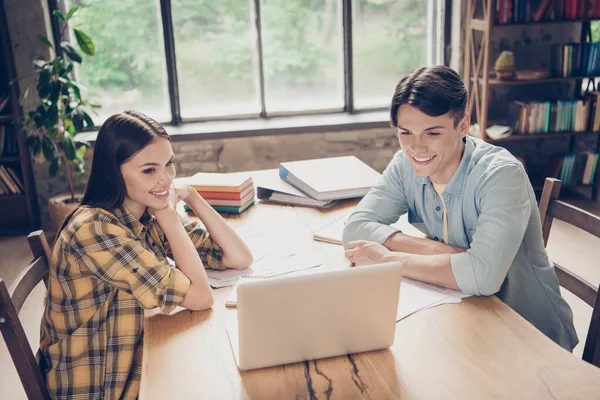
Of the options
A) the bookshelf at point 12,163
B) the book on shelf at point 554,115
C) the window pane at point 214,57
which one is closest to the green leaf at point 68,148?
the bookshelf at point 12,163

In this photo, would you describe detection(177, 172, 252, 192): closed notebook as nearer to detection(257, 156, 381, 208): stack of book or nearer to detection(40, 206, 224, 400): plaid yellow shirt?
detection(257, 156, 381, 208): stack of book

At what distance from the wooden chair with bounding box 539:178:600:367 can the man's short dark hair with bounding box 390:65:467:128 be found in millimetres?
433

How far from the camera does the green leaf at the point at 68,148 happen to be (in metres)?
3.91

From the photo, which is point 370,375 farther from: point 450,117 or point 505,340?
point 450,117

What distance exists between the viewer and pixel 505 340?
1.26 meters

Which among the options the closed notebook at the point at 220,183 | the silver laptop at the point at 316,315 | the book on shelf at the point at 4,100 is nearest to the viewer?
the silver laptop at the point at 316,315

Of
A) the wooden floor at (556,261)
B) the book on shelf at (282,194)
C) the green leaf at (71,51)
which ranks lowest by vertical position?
the wooden floor at (556,261)

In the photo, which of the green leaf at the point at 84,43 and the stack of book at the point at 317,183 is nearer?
the stack of book at the point at 317,183

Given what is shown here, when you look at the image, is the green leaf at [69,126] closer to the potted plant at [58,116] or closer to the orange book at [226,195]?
the potted plant at [58,116]

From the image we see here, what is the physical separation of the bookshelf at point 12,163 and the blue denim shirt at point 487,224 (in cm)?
312

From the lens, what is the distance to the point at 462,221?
1.70 metres

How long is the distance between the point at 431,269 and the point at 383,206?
411 millimetres

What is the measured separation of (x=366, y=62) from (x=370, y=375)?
3867 mm

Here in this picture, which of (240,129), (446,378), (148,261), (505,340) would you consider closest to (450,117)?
(505,340)
